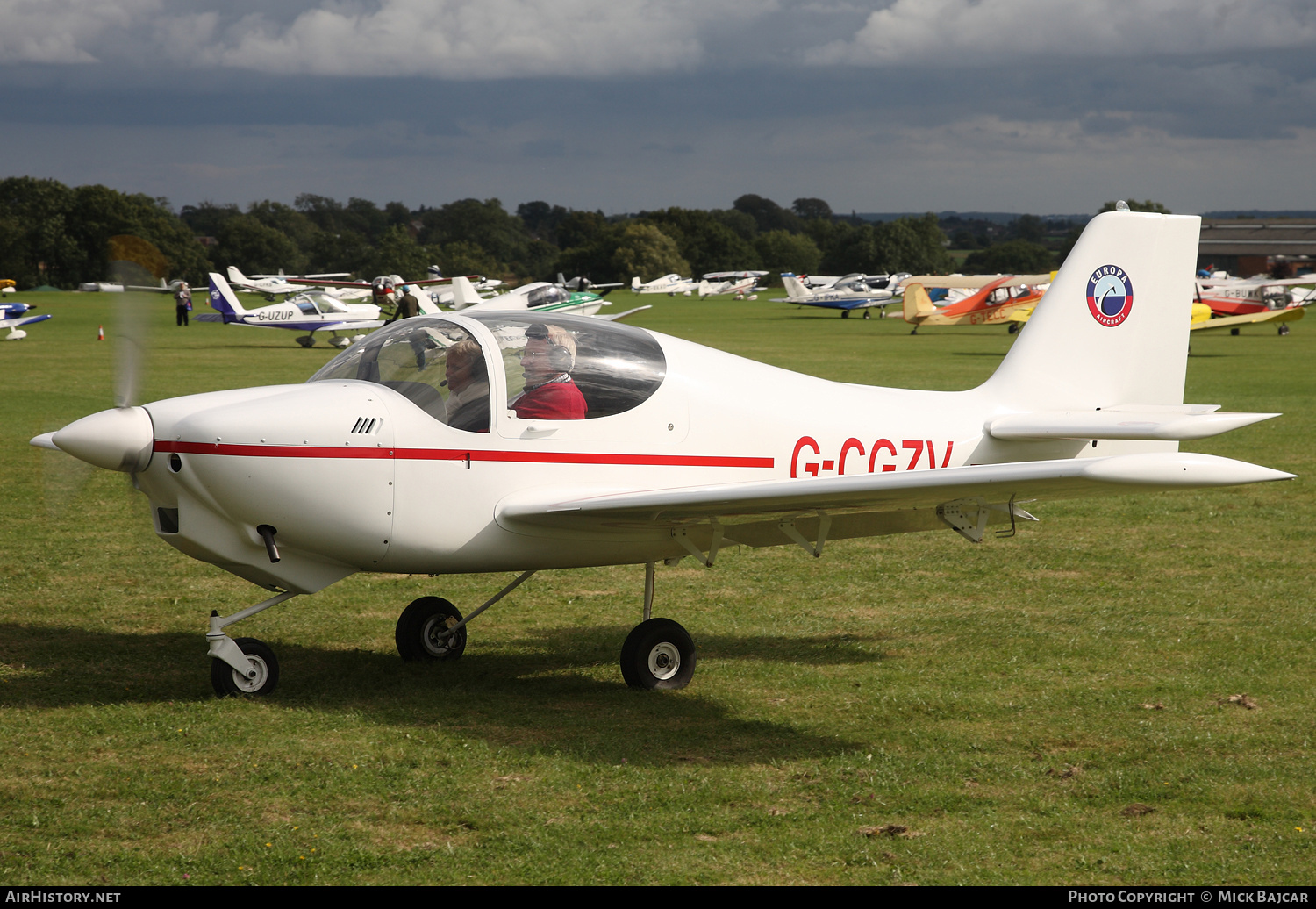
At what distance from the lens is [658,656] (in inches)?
253

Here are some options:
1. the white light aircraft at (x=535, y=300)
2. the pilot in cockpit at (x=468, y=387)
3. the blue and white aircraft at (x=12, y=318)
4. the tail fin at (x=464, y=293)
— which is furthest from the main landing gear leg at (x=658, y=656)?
the blue and white aircraft at (x=12, y=318)

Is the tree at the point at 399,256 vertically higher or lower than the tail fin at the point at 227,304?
higher

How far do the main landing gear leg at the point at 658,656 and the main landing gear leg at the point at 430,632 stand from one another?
0.89 m

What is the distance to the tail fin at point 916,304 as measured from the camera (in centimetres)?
4791

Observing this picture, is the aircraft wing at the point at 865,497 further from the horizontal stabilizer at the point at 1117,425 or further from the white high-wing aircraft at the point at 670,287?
the white high-wing aircraft at the point at 670,287

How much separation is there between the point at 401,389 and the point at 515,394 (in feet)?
1.83

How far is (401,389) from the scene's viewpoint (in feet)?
19.4

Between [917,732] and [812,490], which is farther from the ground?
[812,490]

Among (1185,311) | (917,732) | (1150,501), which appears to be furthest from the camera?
(1150,501)

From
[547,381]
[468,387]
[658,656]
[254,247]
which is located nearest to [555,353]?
[547,381]

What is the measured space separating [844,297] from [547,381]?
204 feet

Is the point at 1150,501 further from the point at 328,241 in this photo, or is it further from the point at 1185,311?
the point at 328,241

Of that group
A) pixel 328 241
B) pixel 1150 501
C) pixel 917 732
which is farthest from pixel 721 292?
pixel 917 732

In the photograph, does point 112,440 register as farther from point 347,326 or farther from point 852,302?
point 852,302
